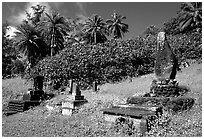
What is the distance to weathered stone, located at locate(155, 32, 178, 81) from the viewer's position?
11.1 meters

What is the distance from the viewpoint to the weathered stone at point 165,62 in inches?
437

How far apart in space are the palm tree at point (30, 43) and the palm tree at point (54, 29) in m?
1.28

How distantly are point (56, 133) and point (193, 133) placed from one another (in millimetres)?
4719

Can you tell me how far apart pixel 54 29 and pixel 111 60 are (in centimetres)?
1547

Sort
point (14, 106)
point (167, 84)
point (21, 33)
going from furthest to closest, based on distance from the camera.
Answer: point (21, 33)
point (14, 106)
point (167, 84)

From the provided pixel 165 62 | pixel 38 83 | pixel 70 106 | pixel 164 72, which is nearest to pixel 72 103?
pixel 70 106

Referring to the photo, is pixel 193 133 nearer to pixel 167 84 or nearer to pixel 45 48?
pixel 167 84

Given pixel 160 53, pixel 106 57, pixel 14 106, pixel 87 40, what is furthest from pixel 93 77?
pixel 87 40

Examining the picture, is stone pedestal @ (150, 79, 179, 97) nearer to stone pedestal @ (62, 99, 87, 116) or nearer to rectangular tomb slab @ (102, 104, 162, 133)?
rectangular tomb slab @ (102, 104, 162, 133)

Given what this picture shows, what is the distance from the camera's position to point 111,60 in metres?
23.6

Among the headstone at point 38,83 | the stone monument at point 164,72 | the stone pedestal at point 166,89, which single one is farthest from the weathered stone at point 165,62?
the headstone at point 38,83

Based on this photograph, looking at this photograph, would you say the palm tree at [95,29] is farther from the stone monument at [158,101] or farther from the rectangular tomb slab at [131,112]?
the rectangular tomb slab at [131,112]

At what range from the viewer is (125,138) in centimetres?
723

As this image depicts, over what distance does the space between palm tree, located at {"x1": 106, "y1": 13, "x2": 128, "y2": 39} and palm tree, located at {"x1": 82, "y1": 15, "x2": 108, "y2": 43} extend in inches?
169
